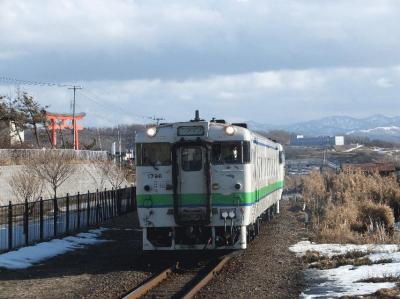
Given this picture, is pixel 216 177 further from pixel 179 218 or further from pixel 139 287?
pixel 139 287

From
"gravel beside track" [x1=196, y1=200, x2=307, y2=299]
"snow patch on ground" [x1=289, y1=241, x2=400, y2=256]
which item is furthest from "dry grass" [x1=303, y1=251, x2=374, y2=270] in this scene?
"snow patch on ground" [x1=289, y1=241, x2=400, y2=256]

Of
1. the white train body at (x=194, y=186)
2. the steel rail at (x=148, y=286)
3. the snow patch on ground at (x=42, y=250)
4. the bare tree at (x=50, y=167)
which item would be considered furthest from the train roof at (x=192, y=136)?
the bare tree at (x=50, y=167)

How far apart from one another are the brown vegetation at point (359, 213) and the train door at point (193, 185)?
566 centimetres

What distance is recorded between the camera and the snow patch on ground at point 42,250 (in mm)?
14438

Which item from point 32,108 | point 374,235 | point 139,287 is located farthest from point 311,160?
point 139,287

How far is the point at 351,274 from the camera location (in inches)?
489

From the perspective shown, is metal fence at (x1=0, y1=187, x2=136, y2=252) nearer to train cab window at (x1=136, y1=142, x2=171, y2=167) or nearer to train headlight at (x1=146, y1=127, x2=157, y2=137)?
train cab window at (x1=136, y1=142, x2=171, y2=167)

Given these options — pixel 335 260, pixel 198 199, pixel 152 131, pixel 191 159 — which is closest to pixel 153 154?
pixel 152 131

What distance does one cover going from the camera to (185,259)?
15.8 m

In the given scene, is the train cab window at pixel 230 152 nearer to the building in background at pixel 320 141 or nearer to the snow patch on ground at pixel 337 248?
the snow patch on ground at pixel 337 248

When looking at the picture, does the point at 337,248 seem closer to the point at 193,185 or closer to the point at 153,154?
the point at 193,185

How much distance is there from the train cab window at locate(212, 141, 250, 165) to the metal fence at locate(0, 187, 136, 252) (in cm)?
524

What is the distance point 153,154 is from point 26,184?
18.2 meters

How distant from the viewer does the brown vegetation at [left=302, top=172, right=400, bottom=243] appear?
1905cm
